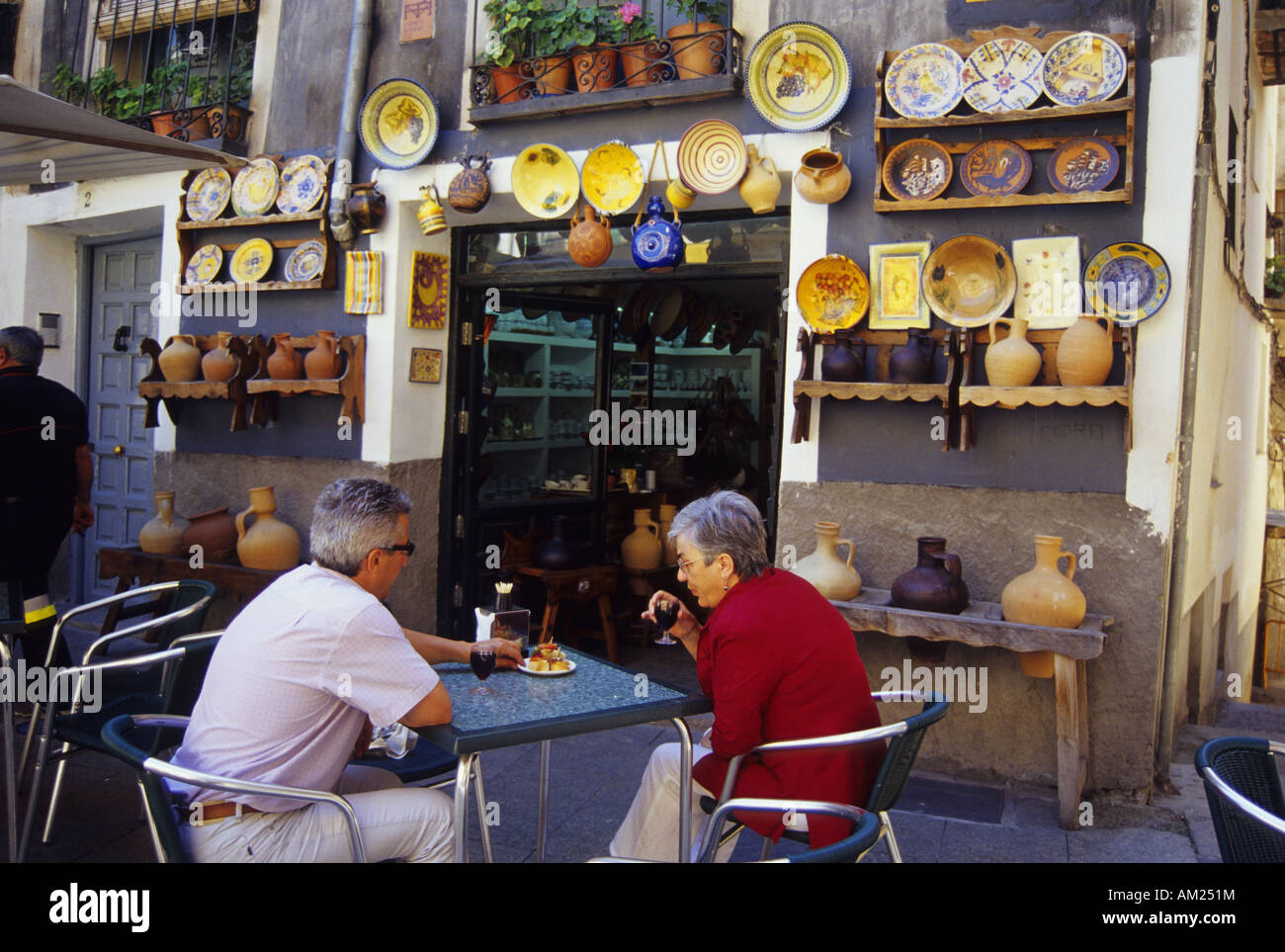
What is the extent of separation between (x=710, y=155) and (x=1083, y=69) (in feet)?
5.16

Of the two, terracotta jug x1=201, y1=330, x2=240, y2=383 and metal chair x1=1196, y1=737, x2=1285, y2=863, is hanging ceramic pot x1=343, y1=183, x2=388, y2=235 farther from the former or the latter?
metal chair x1=1196, y1=737, x2=1285, y2=863

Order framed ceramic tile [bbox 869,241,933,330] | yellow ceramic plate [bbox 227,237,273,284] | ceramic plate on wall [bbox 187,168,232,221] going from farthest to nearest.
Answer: ceramic plate on wall [bbox 187,168,232,221], yellow ceramic plate [bbox 227,237,273,284], framed ceramic tile [bbox 869,241,933,330]

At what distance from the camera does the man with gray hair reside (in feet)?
7.48

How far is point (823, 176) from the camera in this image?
174 inches

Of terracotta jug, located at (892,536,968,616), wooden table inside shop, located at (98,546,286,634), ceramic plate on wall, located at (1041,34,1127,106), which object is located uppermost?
ceramic plate on wall, located at (1041,34,1127,106)

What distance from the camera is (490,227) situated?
592 cm

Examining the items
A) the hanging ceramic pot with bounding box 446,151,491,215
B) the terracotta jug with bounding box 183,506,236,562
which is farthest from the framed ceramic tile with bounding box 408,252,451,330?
the terracotta jug with bounding box 183,506,236,562

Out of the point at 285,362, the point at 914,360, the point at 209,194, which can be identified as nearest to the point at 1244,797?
the point at 914,360

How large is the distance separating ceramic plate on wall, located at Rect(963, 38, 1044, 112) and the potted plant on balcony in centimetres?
113

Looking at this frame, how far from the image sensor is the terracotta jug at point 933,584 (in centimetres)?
404

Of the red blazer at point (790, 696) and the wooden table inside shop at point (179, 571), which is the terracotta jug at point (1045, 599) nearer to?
the red blazer at point (790, 696)

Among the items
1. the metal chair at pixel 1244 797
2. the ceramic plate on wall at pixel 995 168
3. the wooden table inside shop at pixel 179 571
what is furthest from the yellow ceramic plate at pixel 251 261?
the metal chair at pixel 1244 797

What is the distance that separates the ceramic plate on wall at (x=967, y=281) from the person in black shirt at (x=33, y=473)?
11.7ft

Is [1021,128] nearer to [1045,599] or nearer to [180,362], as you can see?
[1045,599]
